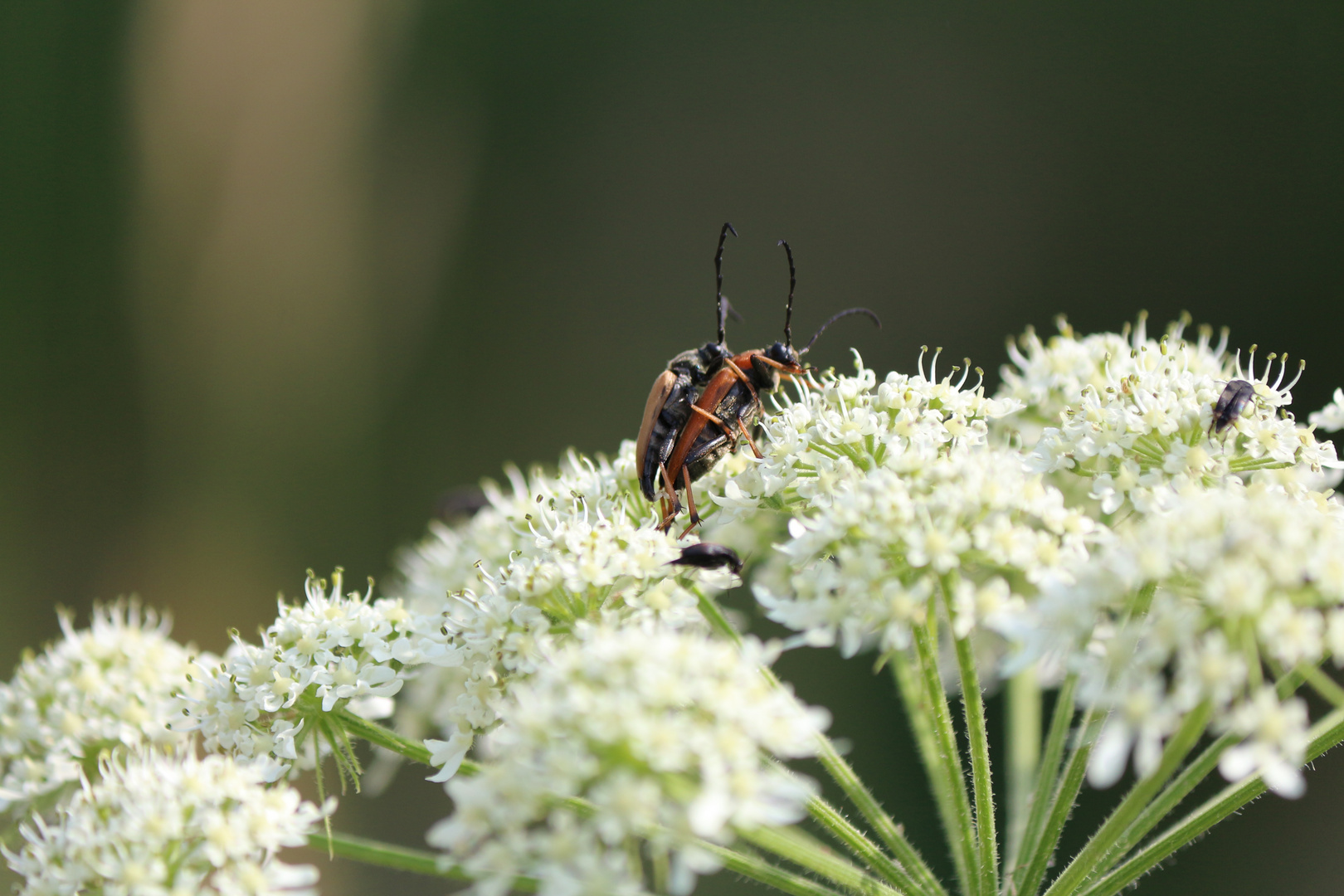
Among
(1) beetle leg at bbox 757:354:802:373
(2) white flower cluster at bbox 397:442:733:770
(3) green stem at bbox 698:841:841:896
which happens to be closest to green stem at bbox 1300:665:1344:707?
(3) green stem at bbox 698:841:841:896

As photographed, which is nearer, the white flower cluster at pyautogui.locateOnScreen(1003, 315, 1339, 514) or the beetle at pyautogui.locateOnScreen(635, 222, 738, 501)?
the white flower cluster at pyautogui.locateOnScreen(1003, 315, 1339, 514)

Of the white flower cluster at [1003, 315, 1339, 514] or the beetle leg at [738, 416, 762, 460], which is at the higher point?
the beetle leg at [738, 416, 762, 460]

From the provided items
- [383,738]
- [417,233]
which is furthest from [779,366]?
[417,233]

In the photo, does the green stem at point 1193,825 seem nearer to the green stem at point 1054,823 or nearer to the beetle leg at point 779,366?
the green stem at point 1054,823

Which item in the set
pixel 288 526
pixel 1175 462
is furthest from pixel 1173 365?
pixel 288 526

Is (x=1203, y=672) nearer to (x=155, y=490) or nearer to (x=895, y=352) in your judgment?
(x=895, y=352)

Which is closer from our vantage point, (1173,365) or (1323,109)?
(1173,365)

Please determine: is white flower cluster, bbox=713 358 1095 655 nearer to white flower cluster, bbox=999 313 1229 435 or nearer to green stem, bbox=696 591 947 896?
green stem, bbox=696 591 947 896

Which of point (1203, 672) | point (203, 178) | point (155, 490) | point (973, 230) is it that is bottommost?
point (1203, 672)
